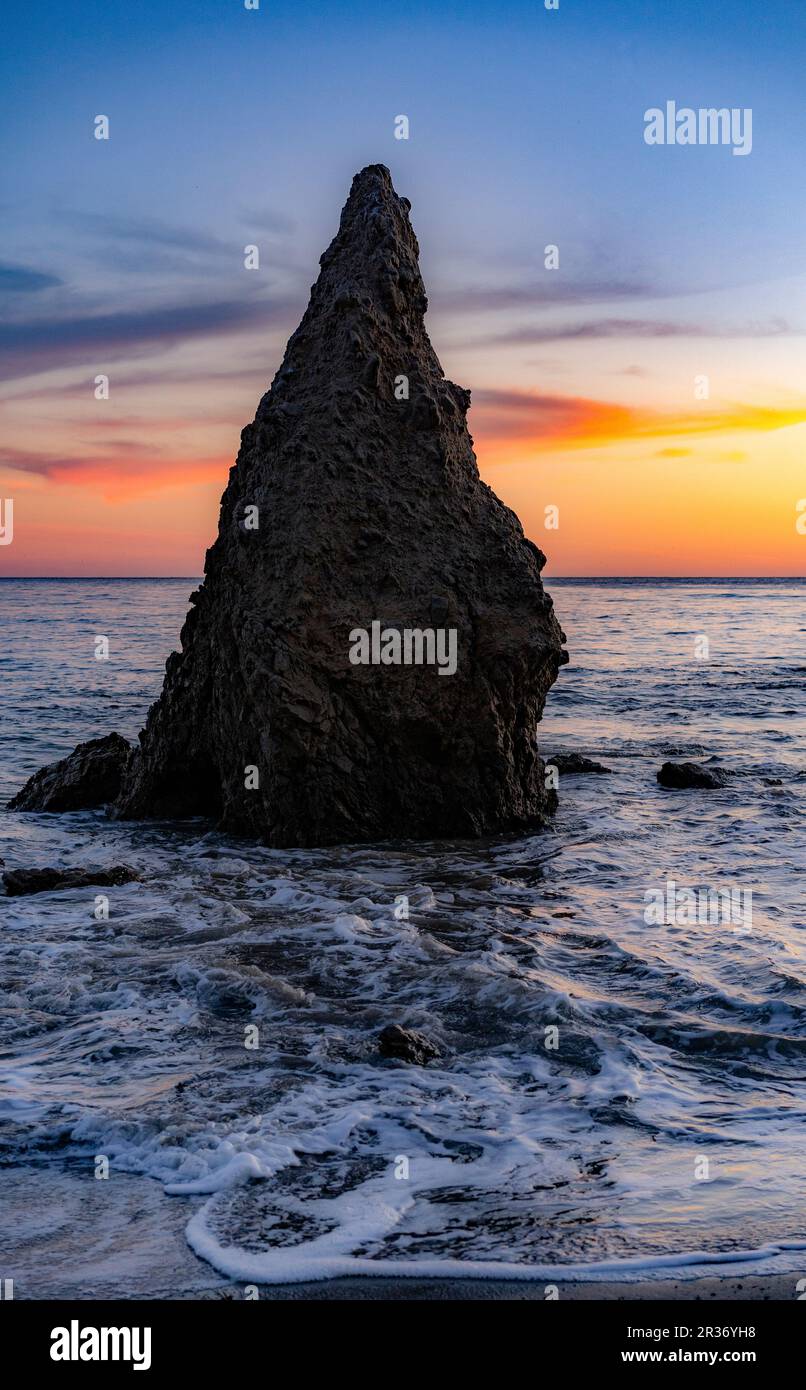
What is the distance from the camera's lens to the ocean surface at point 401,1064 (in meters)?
4.09

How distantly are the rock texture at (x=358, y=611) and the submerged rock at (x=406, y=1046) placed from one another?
4.58 m

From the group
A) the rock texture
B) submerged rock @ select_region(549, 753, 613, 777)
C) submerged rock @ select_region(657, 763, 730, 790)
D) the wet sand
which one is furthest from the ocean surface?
submerged rock @ select_region(549, 753, 613, 777)

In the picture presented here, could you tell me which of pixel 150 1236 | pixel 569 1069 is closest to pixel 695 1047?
pixel 569 1069

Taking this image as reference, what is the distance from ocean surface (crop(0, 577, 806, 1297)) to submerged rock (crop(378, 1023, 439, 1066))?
0.24ft

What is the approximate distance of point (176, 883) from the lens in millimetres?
9266

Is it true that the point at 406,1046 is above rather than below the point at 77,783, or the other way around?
below

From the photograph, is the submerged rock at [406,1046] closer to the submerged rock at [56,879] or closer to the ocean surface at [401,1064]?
the ocean surface at [401,1064]

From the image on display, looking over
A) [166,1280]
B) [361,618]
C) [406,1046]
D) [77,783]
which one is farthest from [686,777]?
[166,1280]

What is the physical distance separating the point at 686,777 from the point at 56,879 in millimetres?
8146

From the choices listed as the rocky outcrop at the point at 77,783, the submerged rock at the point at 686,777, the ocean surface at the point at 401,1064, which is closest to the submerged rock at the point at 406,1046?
the ocean surface at the point at 401,1064

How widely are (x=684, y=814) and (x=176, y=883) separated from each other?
19.7 feet

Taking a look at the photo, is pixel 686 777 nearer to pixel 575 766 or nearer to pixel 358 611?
pixel 575 766

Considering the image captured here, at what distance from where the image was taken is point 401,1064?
5.64 meters

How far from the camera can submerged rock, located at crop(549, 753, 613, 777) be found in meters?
15.1
